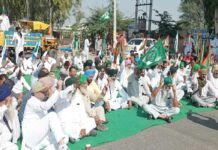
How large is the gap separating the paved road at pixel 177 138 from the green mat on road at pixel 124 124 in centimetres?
17

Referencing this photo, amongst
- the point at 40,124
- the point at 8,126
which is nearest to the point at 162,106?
the point at 8,126

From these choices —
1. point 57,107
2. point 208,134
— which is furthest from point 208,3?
point 57,107

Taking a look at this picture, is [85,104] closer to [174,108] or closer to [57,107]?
[57,107]

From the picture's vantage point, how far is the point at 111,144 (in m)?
6.48

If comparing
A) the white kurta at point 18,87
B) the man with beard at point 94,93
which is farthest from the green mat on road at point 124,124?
the white kurta at point 18,87

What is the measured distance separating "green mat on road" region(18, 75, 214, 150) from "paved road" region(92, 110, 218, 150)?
0.17 metres

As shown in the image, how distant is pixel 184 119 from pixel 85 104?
2637 mm

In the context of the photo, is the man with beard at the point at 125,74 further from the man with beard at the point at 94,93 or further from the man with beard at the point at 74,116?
the man with beard at the point at 74,116

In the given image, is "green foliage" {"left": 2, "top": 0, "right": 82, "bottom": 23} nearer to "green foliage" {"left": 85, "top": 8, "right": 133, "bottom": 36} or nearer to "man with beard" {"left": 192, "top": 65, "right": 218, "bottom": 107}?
"green foliage" {"left": 85, "top": 8, "right": 133, "bottom": 36}

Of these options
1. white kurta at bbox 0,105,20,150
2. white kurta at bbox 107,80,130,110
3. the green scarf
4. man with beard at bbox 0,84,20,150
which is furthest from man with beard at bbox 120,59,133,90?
white kurta at bbox 0,105,20,150

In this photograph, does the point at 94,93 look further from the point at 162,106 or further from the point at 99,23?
the point at 99,23

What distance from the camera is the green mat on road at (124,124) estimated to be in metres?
6.53

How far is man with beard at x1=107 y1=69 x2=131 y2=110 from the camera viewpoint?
8922 millimetres

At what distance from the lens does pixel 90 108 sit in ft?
23.2
